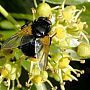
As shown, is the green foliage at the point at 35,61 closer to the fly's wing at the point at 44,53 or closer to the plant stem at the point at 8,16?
the plant stem at the point at 8,16

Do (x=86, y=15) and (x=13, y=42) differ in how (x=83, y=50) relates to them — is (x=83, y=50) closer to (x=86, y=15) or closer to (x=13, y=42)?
(x=86, y=15)

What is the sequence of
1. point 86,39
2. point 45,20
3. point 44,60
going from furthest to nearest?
point 86,39 → point 45,20 → point 44,60

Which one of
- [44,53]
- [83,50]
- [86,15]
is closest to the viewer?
[44,53]

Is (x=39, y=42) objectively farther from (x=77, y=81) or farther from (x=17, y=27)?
(x=77, y=81)

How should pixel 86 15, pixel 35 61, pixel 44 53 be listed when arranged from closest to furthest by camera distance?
pixel 44 53, pixel 35 61, pixel 86 15

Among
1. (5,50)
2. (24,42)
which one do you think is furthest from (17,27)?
(24,42)

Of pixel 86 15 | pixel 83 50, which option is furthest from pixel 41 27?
pixel 86 15

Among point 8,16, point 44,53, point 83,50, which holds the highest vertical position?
point 8,16
